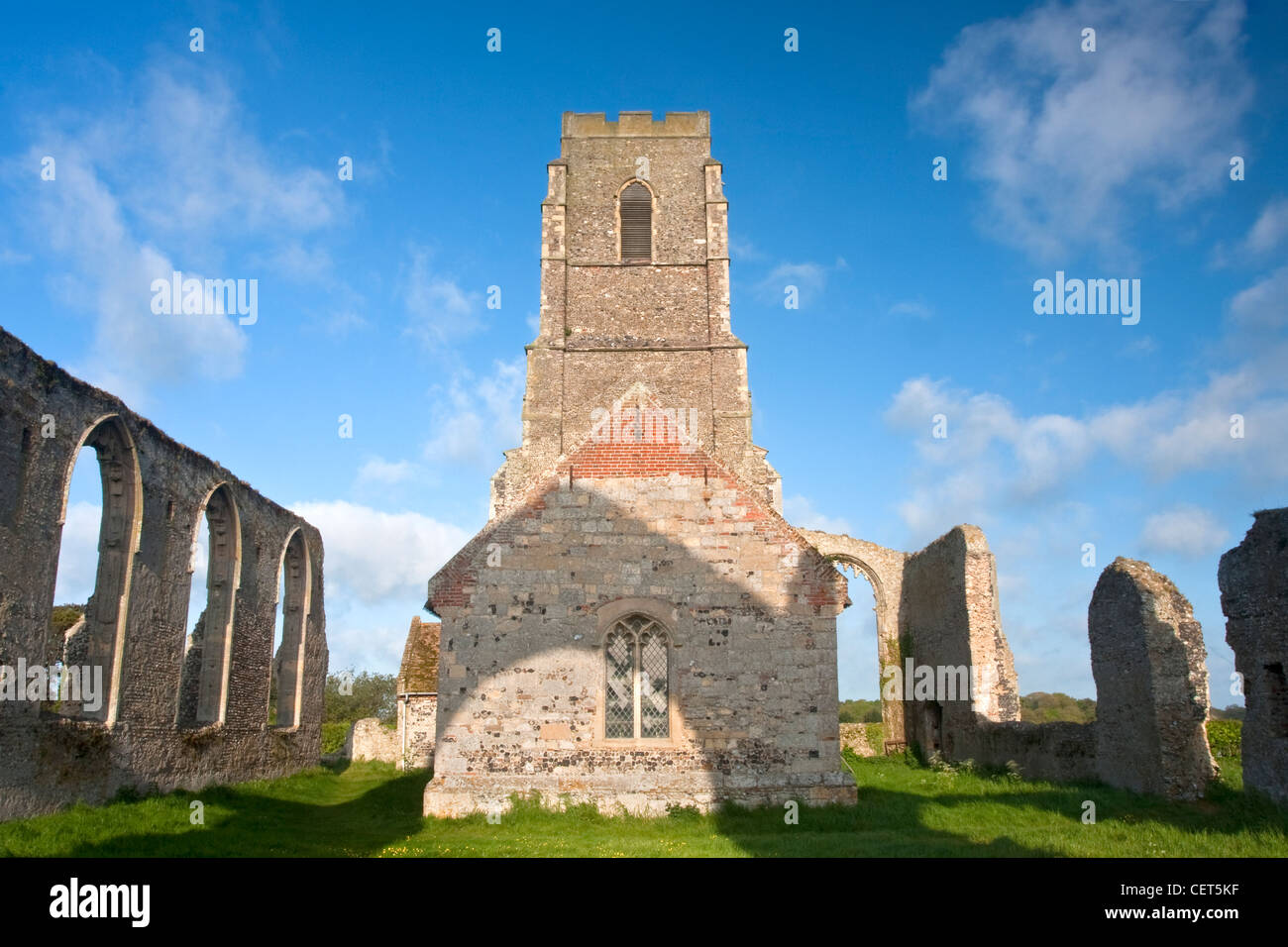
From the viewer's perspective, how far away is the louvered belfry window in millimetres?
32531

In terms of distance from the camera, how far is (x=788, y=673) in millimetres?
13414

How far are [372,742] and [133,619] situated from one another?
16.8 meters

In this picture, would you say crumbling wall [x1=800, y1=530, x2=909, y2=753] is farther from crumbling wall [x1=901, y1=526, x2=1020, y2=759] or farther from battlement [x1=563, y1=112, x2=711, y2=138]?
battlement [x1=563, y1=112, x2=711, y2=138]

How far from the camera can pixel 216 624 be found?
19219 mm

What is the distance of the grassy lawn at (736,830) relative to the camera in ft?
33.3

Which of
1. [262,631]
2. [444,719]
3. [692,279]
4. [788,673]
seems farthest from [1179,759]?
[692,279]

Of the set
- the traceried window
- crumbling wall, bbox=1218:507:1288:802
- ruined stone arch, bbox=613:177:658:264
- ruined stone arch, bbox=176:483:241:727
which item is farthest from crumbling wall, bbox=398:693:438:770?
crumbling wall, bbox=1218:507:1288:802

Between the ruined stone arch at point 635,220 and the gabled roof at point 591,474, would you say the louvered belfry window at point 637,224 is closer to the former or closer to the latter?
the ruined stone arch at point 635,220

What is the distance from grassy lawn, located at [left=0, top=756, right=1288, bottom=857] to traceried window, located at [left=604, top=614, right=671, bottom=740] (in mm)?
1262

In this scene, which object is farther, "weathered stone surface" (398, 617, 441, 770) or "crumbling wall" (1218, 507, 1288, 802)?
"weathered stone surface" (398, 617, 441, 770)

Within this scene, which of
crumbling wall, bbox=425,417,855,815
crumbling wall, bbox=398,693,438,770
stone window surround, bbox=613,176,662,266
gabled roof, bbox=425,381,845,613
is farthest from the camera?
stone window surround, bbox=613,176,662,266

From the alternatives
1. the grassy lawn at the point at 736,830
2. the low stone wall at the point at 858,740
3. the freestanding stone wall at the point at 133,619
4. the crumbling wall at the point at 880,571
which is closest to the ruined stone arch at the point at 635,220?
the crumbling wall at the point at 880,571

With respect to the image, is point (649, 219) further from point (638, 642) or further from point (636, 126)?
point (638, 642)
